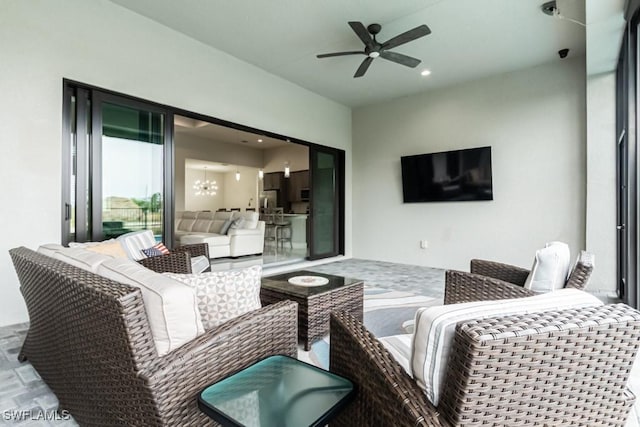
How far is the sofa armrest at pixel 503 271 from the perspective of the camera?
2348 millimetres

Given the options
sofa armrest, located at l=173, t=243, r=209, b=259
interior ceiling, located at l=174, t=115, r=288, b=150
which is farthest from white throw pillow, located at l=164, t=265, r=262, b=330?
interior ceiling, located at l=174, t=115, r=288, b=150

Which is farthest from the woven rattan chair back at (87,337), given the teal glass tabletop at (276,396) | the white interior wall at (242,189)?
the white interior wall at (242,189)

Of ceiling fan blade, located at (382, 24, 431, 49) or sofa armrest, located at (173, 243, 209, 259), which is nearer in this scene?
ceiling fan blade, located at (382, 24, 431, 49)

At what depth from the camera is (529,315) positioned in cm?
76

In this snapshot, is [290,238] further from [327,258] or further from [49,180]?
[49,180]

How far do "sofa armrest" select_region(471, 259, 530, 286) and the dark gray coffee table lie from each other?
37.5 inches

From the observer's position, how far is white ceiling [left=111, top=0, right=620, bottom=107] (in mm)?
3365

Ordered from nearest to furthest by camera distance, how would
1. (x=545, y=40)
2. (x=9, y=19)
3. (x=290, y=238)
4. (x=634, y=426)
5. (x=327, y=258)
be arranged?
(x=634, y=426) < (x=9, y=19) < (x=545, y=40) < (x=327, y=258) < (x=290, y=238)

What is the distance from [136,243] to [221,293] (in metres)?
2.02

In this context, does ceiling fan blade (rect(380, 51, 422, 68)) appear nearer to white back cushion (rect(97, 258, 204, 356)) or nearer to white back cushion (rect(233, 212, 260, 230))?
white back cushion (rect(97, 258, 204, 356))

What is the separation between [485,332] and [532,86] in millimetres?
5272

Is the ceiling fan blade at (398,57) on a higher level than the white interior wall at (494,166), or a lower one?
higher

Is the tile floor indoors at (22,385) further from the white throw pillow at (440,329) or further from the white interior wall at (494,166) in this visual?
the white interior wall at (494,166)

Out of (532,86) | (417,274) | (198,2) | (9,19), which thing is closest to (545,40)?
(532,86)
